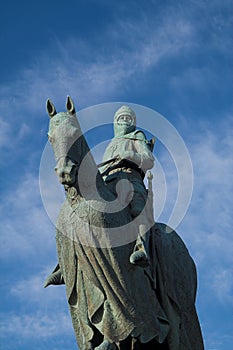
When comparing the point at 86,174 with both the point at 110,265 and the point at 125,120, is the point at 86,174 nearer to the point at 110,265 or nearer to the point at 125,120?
the point at 110,265

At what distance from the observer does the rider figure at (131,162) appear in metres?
11.5

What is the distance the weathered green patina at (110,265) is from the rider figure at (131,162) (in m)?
0.02

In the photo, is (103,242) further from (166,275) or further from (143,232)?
(166,275)

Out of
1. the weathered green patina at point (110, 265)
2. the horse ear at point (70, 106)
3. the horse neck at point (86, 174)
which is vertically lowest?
the weathered green patina at point (110, 265)

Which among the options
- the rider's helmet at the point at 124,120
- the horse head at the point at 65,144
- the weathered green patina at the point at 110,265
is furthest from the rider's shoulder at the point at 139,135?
the horse head at the point at 65,144

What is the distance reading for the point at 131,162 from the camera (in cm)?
1219

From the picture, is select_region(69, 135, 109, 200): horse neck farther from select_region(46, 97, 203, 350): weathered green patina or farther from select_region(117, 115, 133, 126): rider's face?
select_region(117, 115, 133, 126): rider's face

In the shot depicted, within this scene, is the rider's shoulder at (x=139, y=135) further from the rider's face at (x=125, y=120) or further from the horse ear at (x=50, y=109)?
the horse ear at (x=50, y=109)

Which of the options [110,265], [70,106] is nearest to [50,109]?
[70,106]

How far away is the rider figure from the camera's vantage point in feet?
37.6

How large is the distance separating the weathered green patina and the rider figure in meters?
0.02

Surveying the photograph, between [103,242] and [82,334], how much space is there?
66.8 inches

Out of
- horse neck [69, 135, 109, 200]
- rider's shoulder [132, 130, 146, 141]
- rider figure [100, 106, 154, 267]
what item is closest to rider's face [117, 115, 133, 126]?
rider figure [100, 106, 154, 267]

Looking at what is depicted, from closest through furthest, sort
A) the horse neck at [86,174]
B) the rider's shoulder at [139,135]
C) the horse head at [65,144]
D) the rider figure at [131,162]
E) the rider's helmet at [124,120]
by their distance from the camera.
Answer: the horse head at [65,144], the horse neck at [86,174], the rider figure at [131,162], the rider's shoulder at [139,135], the rider's helmet at [124,120]
